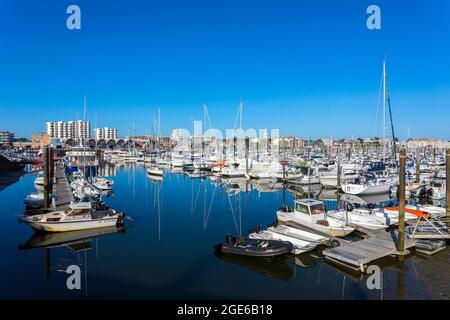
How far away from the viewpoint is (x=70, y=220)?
20.7m

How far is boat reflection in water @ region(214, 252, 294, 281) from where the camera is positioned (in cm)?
1448

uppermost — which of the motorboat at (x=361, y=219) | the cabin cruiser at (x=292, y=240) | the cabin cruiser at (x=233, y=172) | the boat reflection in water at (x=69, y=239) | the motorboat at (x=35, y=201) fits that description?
the cabin cruiser at (x=233, y=172)

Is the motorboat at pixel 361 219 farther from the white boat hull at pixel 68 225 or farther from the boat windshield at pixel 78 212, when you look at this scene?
the boat windshield at pixel 78 212

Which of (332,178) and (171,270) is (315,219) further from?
(332,178)

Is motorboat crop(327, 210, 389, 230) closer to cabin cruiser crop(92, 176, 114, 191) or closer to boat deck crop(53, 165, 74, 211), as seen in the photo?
boat deck crop(53, 165, 74, 211)

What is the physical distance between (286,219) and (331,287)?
8835 mm

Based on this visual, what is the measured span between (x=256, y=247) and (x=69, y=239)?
36.8 ft

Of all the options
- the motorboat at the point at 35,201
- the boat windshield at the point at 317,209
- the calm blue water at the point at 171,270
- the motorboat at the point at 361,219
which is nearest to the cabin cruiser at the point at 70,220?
the calm blue water at the point at 171,270

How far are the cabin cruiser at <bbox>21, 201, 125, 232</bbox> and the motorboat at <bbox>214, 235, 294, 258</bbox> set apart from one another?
906cm

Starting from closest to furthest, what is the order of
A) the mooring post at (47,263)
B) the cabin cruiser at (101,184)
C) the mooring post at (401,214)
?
the mooring post at (47,263) < the mooring post at (401,214) < the cabin cruiser at (101,184)

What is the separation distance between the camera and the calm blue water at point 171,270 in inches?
501

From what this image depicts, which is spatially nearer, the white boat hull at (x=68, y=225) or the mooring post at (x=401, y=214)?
the mooring post at (x=401, y=214)

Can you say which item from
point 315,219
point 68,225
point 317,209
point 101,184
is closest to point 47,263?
point 68,225

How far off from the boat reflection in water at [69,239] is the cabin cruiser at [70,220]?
307 millimetres
